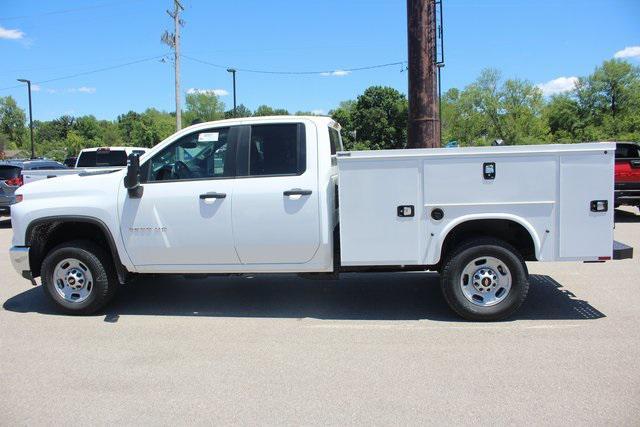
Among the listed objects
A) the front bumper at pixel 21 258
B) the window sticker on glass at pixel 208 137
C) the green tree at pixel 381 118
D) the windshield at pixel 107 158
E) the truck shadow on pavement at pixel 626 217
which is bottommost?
the truck shadow on pavement at pixel 626 217

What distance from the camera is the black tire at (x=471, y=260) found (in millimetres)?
5414

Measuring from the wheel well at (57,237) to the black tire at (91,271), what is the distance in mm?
116

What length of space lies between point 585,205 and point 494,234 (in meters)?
0.91

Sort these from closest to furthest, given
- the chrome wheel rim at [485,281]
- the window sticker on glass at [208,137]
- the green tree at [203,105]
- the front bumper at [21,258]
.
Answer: the chrome wheel rim at [485,281] < the window sticker on glass at [208,137] < the front bumper at [21,258] < the green tree at [203,105]

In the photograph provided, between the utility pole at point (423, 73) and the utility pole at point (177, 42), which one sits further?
the utility pole at point (177, 42)

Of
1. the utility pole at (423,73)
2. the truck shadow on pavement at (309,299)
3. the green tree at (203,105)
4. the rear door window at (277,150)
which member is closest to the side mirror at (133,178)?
the rear door window at (277,150)

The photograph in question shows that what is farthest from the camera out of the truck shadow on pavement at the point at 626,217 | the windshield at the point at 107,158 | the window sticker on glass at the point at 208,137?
the windshield at the point at 107,158

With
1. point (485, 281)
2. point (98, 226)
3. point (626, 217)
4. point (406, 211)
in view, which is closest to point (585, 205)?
point (485, 281)

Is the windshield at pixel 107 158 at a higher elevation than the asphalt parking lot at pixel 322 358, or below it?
higher

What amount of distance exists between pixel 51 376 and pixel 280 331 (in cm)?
208

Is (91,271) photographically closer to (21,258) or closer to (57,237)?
(57,237)

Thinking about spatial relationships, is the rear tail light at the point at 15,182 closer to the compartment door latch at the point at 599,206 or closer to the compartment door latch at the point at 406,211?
the compartment door latch at the point at 406,211

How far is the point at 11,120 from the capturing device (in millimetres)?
111562

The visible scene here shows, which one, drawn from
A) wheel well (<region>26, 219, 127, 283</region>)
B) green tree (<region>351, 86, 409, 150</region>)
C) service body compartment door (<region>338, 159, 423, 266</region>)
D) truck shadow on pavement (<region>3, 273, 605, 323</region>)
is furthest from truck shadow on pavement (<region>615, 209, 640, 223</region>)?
green tree (<region>351, 86, 409, 150</region>)
